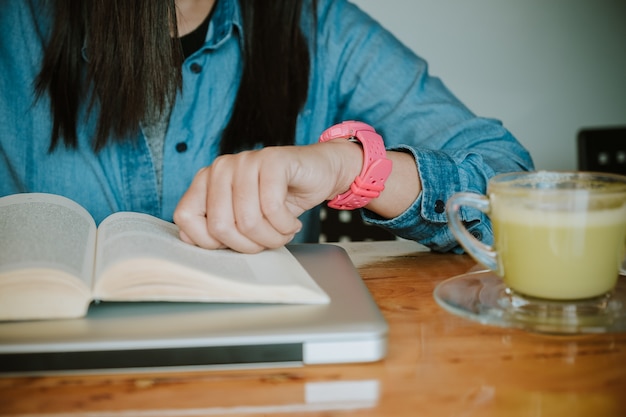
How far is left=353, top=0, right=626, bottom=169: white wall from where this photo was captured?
204cm

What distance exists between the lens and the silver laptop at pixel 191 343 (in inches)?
19.2

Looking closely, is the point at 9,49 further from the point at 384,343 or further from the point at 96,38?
the point at 384,343

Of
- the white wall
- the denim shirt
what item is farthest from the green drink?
the white wall

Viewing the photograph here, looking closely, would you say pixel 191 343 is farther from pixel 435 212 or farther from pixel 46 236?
pixel 435 212

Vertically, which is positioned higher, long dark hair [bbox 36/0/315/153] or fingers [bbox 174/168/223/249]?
long dark hair [bbox 36/0/315/153]

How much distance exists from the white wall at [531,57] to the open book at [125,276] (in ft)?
5.07

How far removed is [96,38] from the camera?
104cm

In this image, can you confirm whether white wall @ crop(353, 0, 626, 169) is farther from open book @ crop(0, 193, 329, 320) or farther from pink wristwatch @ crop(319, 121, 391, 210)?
open book @ crop(0, 193, 329, 320)

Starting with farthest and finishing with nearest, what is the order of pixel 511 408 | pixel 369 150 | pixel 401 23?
pixel 401 23, pixel 369 150, pixel 511 408

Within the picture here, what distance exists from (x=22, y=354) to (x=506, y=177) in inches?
18.0

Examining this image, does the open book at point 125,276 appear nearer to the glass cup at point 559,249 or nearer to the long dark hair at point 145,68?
the glass cup at point 559,249

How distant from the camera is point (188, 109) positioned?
118 centimetres

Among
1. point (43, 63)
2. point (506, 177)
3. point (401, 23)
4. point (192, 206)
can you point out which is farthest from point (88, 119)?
point (401, 23)

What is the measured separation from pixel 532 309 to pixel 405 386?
7.0 inches
